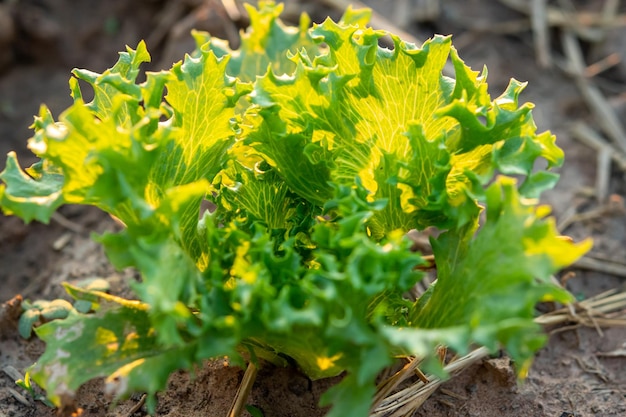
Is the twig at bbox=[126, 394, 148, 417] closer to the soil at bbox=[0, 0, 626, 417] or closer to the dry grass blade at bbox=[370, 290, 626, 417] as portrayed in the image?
the soil at bbox=[0, 0, 626, 417]

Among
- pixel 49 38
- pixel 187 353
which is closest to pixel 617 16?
pixel 49 38

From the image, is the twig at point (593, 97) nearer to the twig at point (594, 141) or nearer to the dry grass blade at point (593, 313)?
the twig at point (594, 141)

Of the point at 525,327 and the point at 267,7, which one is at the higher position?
the point at 267,7

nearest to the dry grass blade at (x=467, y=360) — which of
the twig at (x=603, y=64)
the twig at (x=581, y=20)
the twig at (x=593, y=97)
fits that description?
the twig at (x=593, y=97)

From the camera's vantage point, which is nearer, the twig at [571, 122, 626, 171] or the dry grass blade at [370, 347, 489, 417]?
the dry grass blade at [370, 347, 489, 417]

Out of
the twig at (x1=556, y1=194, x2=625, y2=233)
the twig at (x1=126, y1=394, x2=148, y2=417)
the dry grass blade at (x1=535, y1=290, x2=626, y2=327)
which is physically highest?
the twig at (x1=126, y1=394, x2=148, y2=417)

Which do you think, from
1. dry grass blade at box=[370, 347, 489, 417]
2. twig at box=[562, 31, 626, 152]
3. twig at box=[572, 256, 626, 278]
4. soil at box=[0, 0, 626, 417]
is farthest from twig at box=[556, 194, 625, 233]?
dry grass blade at box=[370, 347, 489, 417]

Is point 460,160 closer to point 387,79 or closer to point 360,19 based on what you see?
point 387,79
